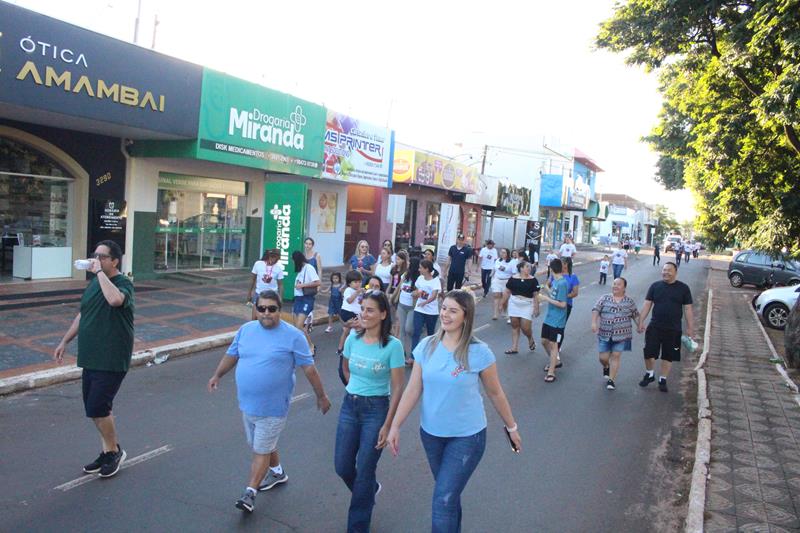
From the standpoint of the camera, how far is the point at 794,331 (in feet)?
34.2

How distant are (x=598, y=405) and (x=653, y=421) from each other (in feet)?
2.31

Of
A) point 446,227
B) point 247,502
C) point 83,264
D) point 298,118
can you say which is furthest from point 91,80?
point 446,227

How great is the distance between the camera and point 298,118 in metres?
17.7

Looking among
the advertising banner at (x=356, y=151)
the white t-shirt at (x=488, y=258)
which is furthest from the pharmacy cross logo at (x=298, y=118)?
the white t-shirt at (x=488, y=258)

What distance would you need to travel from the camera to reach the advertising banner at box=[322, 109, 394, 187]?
64.4 ft

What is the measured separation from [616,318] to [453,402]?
5450mm

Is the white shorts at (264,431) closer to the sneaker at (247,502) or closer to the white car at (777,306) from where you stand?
the sneaker at (247,502)

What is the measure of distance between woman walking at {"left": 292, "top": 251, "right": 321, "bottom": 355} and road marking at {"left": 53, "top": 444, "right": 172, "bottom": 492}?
422 centimetres

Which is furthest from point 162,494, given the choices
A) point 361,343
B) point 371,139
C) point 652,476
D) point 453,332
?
point 371,139

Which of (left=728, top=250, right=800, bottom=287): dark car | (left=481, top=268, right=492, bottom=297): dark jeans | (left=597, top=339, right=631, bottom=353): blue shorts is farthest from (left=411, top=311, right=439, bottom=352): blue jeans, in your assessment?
(left=728, top=250, right=800, bottom=287): dark car

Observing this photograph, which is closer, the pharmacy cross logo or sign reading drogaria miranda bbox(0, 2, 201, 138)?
sign reading drogaria miranda bbox(0, 2, 201, 138)

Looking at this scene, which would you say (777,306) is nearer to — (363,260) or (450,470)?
(363,260)

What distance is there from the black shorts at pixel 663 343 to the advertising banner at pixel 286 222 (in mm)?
8140

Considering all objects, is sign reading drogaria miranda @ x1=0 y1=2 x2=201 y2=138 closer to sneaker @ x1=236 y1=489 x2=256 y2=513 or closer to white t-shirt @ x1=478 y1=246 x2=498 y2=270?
white t-shirt @ x1=478 y1=246 x2=498 y2=270
